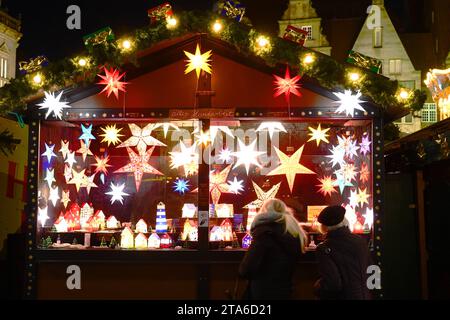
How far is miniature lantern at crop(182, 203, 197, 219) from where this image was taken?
8375 mm

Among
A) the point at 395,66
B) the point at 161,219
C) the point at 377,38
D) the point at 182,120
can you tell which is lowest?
the point at 161,219

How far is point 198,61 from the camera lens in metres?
7.48

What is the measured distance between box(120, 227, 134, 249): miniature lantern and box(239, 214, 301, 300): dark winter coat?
2951 millimetres

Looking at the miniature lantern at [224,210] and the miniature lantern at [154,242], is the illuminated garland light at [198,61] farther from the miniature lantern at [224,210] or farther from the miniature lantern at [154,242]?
the miniature lantern at [154,242]

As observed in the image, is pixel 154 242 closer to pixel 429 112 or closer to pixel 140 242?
pixel 140 242

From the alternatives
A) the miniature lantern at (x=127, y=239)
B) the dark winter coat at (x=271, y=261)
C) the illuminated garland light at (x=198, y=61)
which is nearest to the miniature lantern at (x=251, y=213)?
the miniature lantern at (x=127, y=239)

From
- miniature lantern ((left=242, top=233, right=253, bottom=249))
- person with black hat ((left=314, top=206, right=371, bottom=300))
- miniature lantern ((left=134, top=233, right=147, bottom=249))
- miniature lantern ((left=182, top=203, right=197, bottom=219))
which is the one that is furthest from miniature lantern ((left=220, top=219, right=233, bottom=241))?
person with black hat ((left=314, top=206, right=371, bottom=300))

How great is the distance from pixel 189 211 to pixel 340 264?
390 cm

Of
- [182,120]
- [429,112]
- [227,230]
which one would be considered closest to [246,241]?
[227,230]

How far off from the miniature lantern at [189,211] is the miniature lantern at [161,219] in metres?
0.35

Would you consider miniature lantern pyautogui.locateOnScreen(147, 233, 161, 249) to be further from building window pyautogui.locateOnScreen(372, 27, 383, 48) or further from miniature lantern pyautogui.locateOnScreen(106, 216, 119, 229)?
building window pyautogui.locateOnScreen(372, 27, 383, 48)
